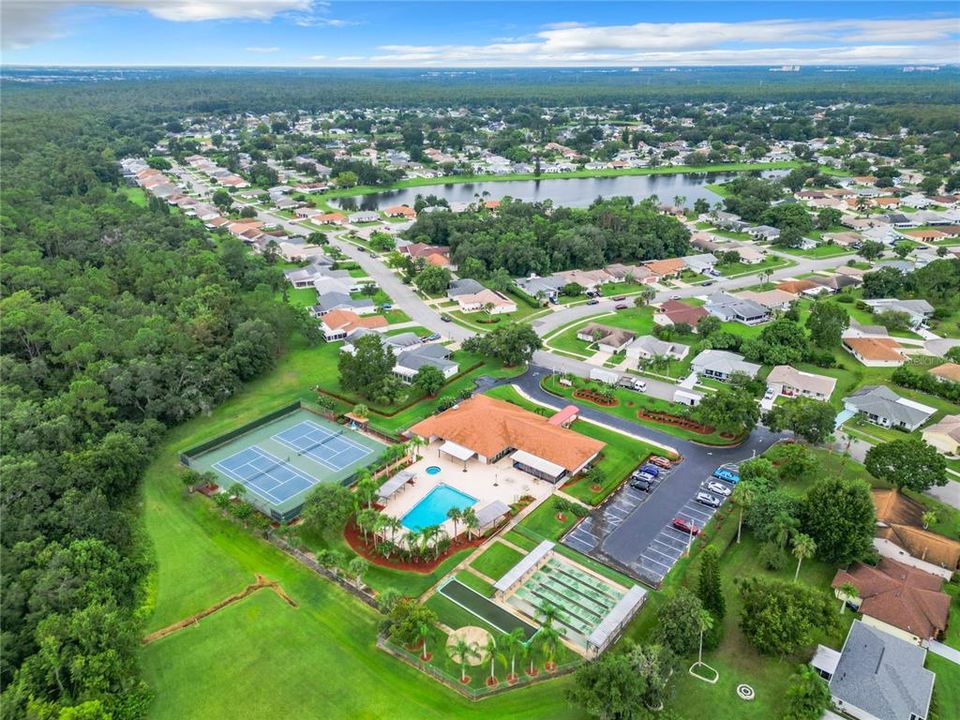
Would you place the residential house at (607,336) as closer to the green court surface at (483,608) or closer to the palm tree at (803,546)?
the palm tree at (803,546)

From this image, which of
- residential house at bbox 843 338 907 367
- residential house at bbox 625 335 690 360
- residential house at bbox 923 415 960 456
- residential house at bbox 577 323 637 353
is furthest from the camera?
residential house at bbox 577 323 637 353

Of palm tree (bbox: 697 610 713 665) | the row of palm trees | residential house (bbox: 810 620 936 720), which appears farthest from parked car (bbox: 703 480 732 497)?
the row of palm trees

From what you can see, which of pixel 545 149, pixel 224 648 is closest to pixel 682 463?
pixel 224 648

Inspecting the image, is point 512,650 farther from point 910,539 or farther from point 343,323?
point 343,323

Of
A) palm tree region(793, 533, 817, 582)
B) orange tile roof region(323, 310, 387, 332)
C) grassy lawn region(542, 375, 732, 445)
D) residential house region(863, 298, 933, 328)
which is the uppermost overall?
palm tree region(793, 533, 817, 582)

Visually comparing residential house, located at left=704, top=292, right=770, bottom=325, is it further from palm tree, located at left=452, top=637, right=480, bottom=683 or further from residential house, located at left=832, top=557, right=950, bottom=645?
palm tree, located at left=452, top=637, right=480, bottom=683

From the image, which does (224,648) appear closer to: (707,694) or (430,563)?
(430,563)
